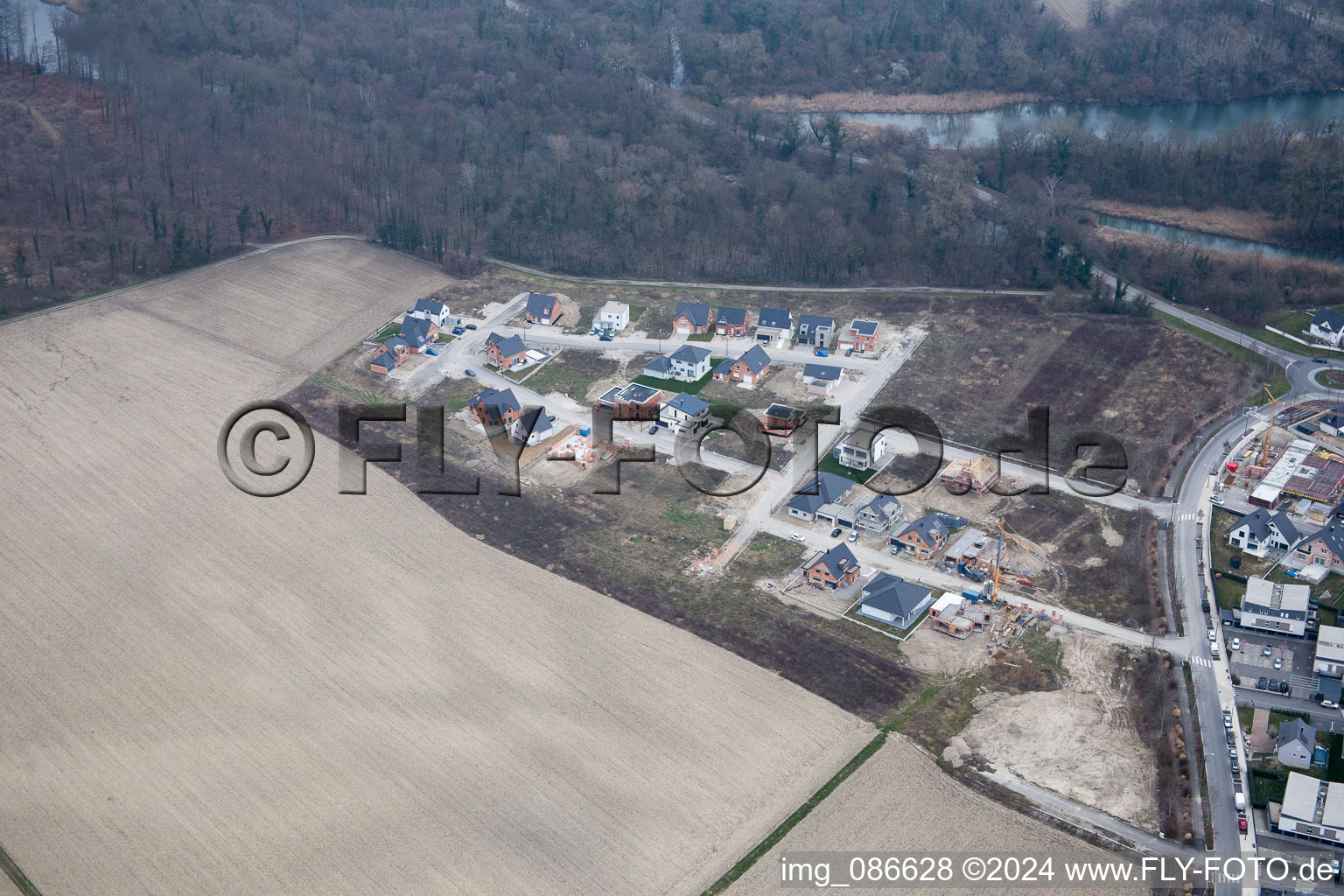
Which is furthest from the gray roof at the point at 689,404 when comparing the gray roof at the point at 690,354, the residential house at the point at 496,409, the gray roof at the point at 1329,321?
the gray roof at the point at 1329,321

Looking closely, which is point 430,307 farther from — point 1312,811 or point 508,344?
point 1312,811

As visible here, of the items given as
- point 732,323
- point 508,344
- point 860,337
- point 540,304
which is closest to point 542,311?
point 540,304

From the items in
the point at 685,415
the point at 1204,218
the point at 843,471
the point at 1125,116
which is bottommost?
the point at 843,471

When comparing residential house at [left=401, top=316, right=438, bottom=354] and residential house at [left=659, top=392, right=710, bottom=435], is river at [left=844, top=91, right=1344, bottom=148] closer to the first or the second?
residential house at [left=659, top=392, right=710, bottom=435]

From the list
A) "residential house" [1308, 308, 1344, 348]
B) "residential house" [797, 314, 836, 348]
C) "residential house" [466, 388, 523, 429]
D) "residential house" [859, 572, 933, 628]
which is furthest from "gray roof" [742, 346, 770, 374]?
"residential house" [1308, 308, 1344, 348]

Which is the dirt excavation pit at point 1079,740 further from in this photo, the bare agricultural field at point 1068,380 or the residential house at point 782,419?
the residential house at point 782,419

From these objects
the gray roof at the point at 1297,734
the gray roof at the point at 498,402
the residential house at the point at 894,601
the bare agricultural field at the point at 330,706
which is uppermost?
the gray roof at the point at 498,402
